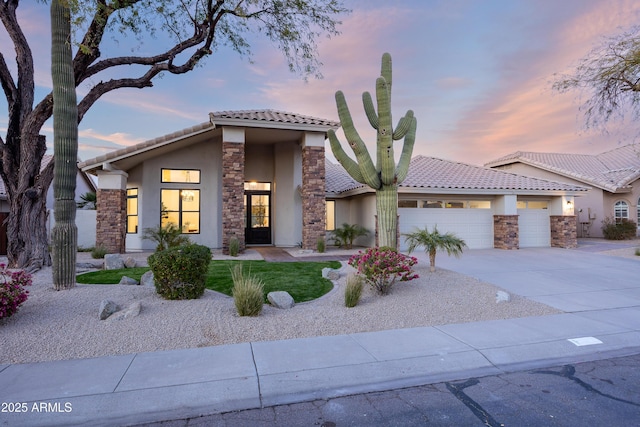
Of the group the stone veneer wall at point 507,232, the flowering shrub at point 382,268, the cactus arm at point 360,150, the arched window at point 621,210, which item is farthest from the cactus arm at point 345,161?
the arched window at point 621,210

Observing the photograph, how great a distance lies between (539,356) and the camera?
14.9ft

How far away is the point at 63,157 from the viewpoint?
6961 mm

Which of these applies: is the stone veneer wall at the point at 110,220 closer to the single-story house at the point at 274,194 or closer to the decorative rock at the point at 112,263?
the single-story house at the point at 274,194

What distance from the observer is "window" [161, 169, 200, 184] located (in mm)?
15414

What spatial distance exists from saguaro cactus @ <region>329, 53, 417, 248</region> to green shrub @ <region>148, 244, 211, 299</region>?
4588 millimetres

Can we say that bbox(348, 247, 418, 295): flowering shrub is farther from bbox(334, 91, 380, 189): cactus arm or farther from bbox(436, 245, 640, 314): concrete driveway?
bbox(436, 245, 640, 314): concrete driveway

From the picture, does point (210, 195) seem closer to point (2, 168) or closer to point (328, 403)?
point (2, 168)

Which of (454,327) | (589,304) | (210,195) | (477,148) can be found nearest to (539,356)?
(454,327)

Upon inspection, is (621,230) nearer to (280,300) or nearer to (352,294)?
(352,294)

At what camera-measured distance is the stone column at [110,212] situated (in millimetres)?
13781

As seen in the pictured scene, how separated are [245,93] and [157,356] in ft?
42.9

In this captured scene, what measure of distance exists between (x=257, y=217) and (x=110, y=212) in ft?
19.6

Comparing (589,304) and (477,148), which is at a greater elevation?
(477,148)

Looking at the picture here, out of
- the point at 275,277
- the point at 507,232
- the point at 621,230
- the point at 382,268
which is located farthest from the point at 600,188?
the point at 275,277
